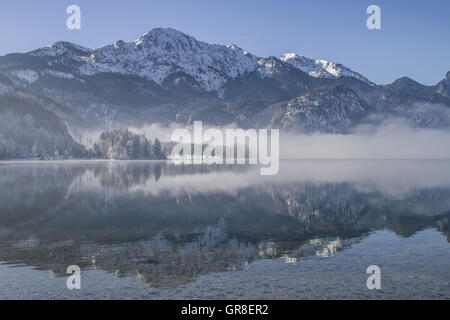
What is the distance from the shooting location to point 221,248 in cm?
4319

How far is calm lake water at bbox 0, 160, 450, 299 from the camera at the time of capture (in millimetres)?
29734

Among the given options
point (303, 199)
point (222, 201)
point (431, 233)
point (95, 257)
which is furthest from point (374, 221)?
point (95, 257)

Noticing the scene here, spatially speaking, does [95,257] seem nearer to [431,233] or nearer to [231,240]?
[231,240]

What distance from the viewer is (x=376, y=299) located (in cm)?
2772

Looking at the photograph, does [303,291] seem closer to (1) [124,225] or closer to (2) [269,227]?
(2) [269,227]

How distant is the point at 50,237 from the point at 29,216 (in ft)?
58.2

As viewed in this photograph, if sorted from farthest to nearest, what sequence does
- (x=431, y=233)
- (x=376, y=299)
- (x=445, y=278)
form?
(x=431, y=233)
(x=445, y=278)
(x=376, y=299)

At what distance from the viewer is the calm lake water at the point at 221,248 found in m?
29.7

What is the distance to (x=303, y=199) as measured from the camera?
88.6m

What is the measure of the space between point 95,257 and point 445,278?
29.6 m

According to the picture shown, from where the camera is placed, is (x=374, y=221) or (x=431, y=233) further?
(x=374, y=221)

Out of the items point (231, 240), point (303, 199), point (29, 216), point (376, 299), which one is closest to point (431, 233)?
point (231, 240)
